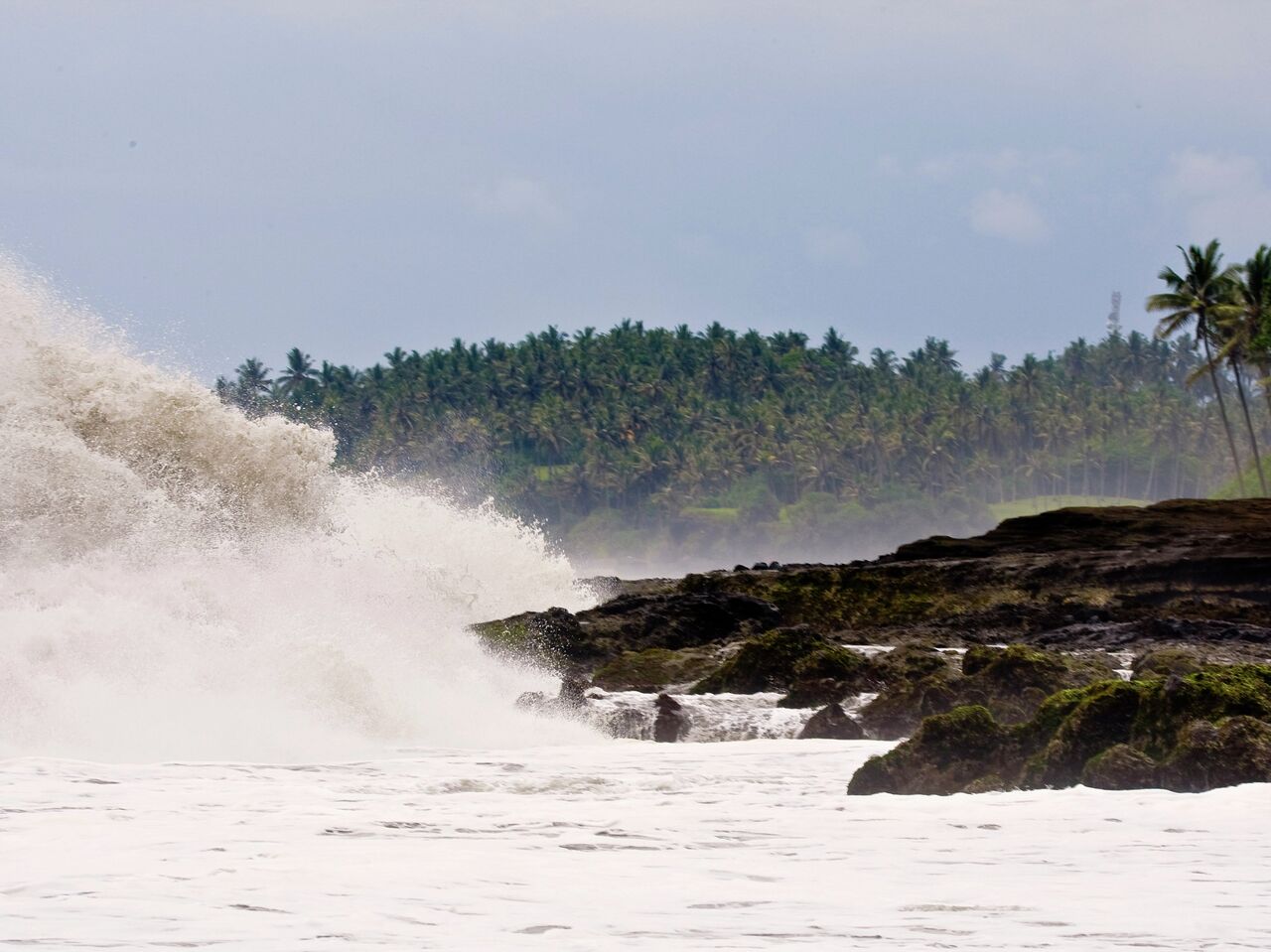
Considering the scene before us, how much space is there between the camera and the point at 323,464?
22.0 meters

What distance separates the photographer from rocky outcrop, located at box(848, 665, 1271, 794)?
9883 millimetres

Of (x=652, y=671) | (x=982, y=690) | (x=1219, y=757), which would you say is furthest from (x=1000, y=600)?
(x=1219, y=757)

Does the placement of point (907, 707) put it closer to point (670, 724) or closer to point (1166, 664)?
point (670, 724)

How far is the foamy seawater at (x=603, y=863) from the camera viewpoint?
20.9ft

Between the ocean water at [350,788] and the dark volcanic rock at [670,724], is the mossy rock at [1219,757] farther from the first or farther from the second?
the dark volcanic rock at [670,724]

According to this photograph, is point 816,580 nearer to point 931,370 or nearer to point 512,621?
point 512,621

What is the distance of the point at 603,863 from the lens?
8.01 m

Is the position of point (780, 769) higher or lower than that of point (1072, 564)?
lower

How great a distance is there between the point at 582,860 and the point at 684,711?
7.40 metres

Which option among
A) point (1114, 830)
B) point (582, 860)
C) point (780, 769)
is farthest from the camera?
point (780, 769)

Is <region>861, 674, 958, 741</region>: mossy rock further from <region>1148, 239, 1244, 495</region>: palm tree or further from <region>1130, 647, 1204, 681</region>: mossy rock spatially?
<region>1148, 239, 1244, 495</region>: palm tree

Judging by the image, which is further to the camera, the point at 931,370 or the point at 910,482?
the point at 931,370

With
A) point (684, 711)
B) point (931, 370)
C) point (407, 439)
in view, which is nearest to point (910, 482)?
point (931, 370)

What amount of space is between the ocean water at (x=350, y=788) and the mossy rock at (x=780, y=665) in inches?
36.8
